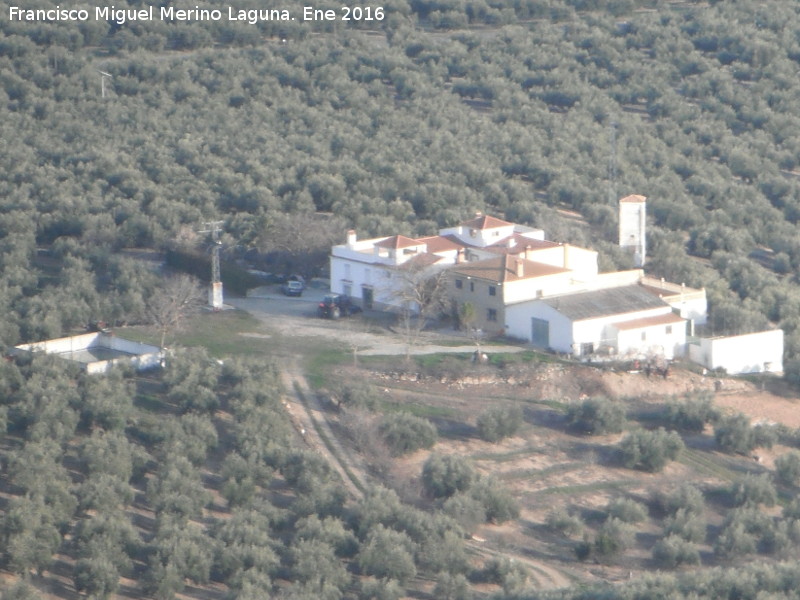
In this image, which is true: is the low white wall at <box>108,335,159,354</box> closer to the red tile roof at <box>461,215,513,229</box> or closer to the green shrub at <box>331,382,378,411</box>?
the green shrub at <box>331,382,378,411</box>

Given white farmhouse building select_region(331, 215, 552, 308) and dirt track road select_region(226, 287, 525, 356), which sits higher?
white farmhouse building select_region(331, 215, 552, 308)

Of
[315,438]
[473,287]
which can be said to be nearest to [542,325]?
[473,287]

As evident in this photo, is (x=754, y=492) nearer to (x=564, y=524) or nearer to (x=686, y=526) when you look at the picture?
(x=686, y=526)

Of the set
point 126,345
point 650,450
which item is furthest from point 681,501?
point 126,345

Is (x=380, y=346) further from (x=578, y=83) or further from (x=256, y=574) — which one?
(x=578, y=83)

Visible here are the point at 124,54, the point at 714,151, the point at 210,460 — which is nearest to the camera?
the point at 210,460

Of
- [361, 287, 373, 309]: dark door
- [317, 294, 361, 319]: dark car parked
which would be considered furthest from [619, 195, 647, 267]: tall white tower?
[317, 294, 361, 319]: dark car parked
